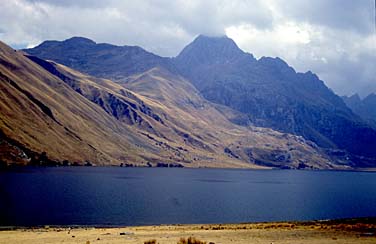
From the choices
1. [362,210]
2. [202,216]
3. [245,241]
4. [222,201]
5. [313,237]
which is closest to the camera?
[245,241]

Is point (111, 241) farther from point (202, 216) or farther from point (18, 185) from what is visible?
point (18, 185)

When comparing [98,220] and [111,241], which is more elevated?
[111,241]

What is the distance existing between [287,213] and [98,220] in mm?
61856

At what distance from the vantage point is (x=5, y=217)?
3799 inches

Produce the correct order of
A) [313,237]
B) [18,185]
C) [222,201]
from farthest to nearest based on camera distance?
[18,185], [222,201], [313,237]

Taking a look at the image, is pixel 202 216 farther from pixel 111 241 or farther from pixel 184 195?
pixel 111 241

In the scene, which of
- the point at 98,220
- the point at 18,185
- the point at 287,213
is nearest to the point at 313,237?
the point at 98,220

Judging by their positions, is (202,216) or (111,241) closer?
(111,241)

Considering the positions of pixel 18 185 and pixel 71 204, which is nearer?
pixel 71 204

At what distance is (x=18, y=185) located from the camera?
16662cm

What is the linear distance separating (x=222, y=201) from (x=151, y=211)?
4273 cm

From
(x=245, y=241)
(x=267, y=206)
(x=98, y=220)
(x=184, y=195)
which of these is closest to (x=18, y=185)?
(x=184, y=195)

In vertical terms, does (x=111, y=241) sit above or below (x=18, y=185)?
above

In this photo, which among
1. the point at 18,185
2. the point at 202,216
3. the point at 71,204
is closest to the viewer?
the point at 202,216
